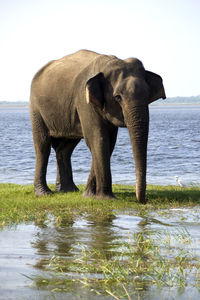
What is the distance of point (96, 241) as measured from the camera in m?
7.28

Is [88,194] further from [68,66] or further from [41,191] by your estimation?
[68,66]

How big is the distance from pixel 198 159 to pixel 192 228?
1759cm

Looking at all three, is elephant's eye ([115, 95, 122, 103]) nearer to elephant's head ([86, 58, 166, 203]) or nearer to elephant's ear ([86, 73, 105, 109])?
elephant's head ([86, 58, 166, 203])

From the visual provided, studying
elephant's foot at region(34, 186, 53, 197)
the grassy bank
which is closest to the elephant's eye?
the grassy bank

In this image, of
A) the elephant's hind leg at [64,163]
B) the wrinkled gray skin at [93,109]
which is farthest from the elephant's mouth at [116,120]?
the elephant's hind leg at [64,163]

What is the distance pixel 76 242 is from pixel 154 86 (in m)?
4.30

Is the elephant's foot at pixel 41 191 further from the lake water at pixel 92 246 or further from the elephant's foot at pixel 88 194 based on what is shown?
the lake water at pixel 92 246

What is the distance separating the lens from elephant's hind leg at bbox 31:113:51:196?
478 inches

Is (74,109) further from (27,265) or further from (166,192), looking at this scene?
(27,265)

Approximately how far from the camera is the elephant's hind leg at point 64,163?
12.5 meters

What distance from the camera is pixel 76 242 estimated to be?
718 centimetres

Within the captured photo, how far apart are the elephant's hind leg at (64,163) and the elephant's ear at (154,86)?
277cm

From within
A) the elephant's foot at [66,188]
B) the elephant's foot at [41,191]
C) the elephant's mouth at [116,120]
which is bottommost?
the elephant's foot at [66,188]

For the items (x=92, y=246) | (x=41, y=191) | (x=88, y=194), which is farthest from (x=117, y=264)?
(x=41, y=191)
